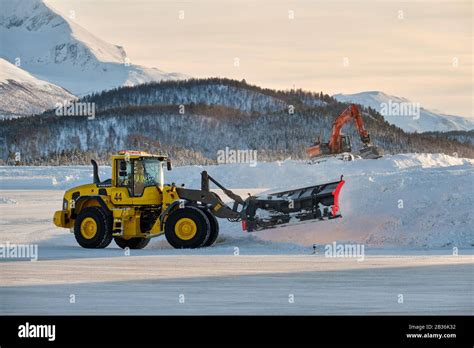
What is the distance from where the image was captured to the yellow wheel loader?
2380 centimetres

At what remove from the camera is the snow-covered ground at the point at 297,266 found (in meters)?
14.8

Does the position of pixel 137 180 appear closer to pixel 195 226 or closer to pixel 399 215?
pixel 195 226

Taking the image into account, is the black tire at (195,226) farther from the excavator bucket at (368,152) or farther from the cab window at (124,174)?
the excavator bucket at (368,152)

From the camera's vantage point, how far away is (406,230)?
25438 mm

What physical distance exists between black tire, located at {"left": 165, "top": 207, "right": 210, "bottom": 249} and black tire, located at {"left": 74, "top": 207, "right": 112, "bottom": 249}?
1.53 m

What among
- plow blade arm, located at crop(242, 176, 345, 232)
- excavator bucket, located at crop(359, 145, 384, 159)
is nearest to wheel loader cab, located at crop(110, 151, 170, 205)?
plow blade arm, located at crop(242, 176, 345, 232)

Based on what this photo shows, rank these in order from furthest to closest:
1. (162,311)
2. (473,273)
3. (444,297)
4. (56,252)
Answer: (56,252)
(473,273)
(444,297)
(162,311)

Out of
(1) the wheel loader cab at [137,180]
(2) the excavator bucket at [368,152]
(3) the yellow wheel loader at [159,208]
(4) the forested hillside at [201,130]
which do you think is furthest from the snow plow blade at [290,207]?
(4) the forested hillside at [201,130]

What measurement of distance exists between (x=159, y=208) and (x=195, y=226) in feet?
3.88

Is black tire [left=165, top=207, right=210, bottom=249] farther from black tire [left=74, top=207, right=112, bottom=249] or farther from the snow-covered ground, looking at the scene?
black tire [left=74, top=207, right=112, bottom=249]

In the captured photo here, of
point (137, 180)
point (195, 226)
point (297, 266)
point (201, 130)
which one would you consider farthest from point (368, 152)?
point (201, 130)

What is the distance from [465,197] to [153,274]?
10.2 metres
